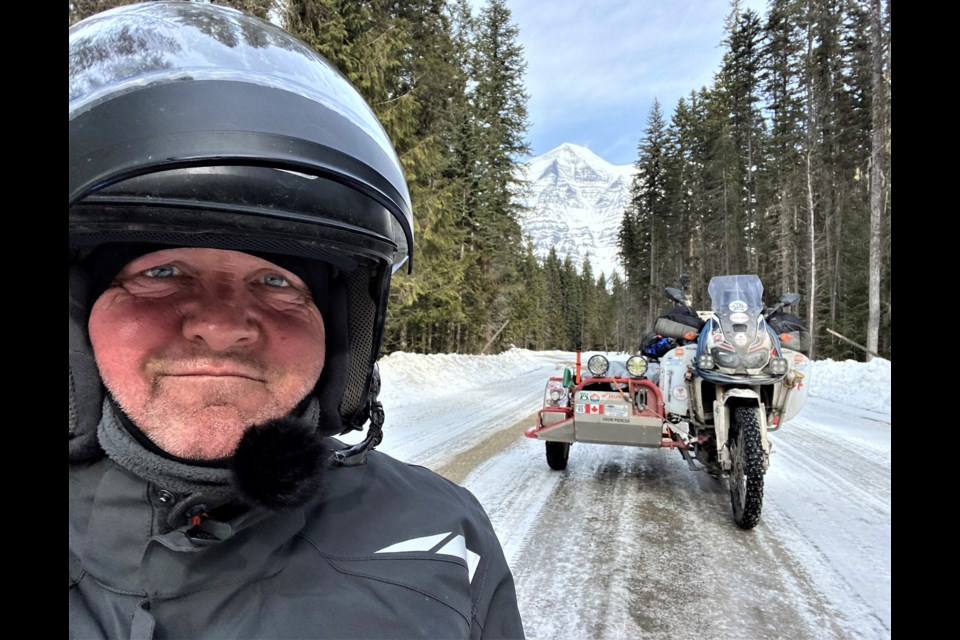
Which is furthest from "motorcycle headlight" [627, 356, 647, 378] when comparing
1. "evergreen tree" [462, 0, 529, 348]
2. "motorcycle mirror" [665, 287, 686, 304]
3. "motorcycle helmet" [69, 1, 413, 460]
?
"evergreen tree" [462, 0, 529, 348]

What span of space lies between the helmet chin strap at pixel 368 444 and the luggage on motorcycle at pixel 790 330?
3.96m

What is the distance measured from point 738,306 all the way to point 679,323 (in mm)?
678

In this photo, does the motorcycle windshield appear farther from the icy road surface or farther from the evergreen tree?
the evergreen tree

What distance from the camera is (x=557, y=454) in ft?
17.3

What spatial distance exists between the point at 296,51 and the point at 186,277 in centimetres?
77

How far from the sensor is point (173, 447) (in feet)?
3.12

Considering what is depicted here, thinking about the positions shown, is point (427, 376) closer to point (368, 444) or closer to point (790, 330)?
point (790, 330)

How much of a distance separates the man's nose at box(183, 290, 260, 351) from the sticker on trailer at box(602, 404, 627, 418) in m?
4.02

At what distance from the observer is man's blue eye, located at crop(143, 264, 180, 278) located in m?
1.06
